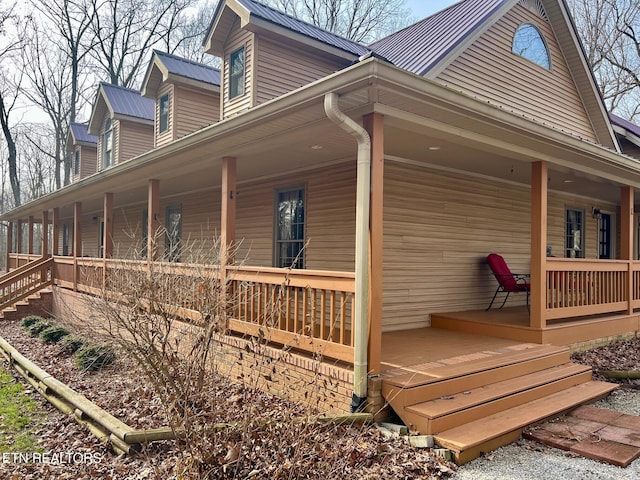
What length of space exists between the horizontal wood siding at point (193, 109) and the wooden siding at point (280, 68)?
3393 millimetres

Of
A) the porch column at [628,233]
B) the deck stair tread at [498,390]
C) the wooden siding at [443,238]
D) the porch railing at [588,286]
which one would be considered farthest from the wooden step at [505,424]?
the porch column at [628,233]

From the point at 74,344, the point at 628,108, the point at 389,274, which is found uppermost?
the point at 628,108

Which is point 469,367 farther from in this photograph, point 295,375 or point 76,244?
point 76,244

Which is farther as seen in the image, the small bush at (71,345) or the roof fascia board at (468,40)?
the roof fascia board at (468,40)

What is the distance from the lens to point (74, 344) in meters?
7.70

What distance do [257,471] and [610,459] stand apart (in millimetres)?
2756

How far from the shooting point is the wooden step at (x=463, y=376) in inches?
161

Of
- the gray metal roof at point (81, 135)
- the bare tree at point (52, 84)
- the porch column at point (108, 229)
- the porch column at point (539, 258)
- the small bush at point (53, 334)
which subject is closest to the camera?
the porch column at point (539, 258)

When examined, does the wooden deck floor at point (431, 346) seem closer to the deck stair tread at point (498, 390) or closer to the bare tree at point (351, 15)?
the deck stair tread at point (498, 390)

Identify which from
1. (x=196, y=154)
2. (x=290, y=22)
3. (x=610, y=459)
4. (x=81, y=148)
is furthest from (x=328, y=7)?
(x=610, y=459)

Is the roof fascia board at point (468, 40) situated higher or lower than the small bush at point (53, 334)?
higher

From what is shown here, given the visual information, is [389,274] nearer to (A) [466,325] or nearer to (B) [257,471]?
(A) [466,325]

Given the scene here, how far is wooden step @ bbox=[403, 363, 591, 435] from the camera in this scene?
153 inches

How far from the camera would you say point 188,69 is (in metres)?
11.6
